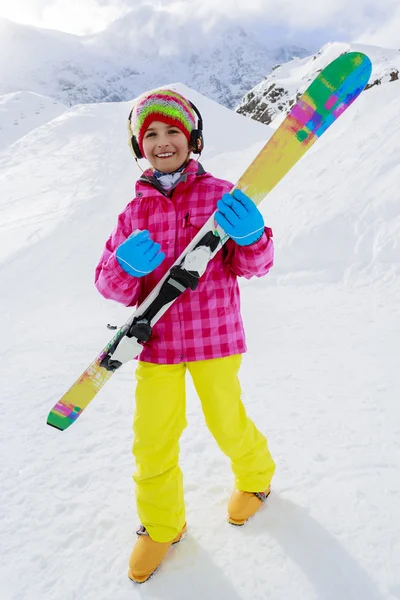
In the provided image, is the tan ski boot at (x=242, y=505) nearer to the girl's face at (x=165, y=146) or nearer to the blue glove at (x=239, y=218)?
the blue glove at (x=239, y=218)

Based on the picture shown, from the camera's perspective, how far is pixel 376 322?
15.3 ft

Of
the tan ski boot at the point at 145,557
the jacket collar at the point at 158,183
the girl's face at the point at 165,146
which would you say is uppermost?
the girl's face at the point at 165,146

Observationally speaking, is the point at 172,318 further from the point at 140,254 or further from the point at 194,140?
the point at 194,140

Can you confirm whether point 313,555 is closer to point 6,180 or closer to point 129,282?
point 129,282

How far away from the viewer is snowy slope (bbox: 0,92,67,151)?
34.8 m

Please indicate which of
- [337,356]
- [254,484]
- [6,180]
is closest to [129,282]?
[254,484]

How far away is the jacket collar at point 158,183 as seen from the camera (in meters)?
2.11

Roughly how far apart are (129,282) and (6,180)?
15191mm

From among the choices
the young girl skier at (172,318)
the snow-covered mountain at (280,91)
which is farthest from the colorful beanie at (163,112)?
the snow-covered mountain at (280,91)

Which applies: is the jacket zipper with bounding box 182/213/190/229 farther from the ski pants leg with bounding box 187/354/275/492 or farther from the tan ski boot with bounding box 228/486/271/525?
the tan ski boot with bounding box 228/486/271/525

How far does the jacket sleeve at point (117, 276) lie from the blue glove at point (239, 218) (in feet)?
1.61

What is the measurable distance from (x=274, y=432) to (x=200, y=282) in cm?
144

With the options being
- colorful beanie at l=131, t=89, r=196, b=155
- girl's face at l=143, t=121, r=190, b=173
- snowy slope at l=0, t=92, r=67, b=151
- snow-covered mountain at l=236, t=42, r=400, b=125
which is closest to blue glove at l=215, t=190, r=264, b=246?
girl's face at l=143, t=121, r=190, b=173

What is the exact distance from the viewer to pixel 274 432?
9.97 feet
